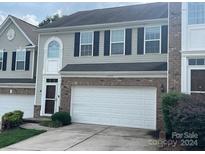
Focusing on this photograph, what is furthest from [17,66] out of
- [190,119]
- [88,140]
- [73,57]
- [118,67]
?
[190,119]

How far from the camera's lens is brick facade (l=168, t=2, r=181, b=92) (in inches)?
487

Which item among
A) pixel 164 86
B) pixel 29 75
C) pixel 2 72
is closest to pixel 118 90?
pixel 164 86

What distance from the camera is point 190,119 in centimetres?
866

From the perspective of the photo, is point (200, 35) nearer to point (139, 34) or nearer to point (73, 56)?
point (139, 34)

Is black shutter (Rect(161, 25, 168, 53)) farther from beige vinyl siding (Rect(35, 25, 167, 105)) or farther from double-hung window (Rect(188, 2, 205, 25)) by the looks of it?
double-hung window (Rect(188, 2, 205, 25))

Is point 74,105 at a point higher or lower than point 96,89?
lower

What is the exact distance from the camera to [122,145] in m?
9.95

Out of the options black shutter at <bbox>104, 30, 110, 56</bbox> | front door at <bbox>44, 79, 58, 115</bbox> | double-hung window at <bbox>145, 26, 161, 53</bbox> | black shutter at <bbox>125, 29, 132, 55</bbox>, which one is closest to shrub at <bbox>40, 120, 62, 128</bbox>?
front door at <bbox>44, 79, 58, 115</bbox>

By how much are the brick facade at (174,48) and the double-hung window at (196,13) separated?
0.49 meters

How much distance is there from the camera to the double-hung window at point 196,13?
1213 cm

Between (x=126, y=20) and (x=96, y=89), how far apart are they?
4.51 metres

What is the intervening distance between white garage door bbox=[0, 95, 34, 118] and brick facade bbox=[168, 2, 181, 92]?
10666mm

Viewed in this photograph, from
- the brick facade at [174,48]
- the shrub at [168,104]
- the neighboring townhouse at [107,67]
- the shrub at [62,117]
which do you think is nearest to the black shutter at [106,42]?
the neighboring townhouse at [107,67]

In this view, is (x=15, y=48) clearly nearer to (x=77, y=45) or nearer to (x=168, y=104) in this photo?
(x=77, y=45)
